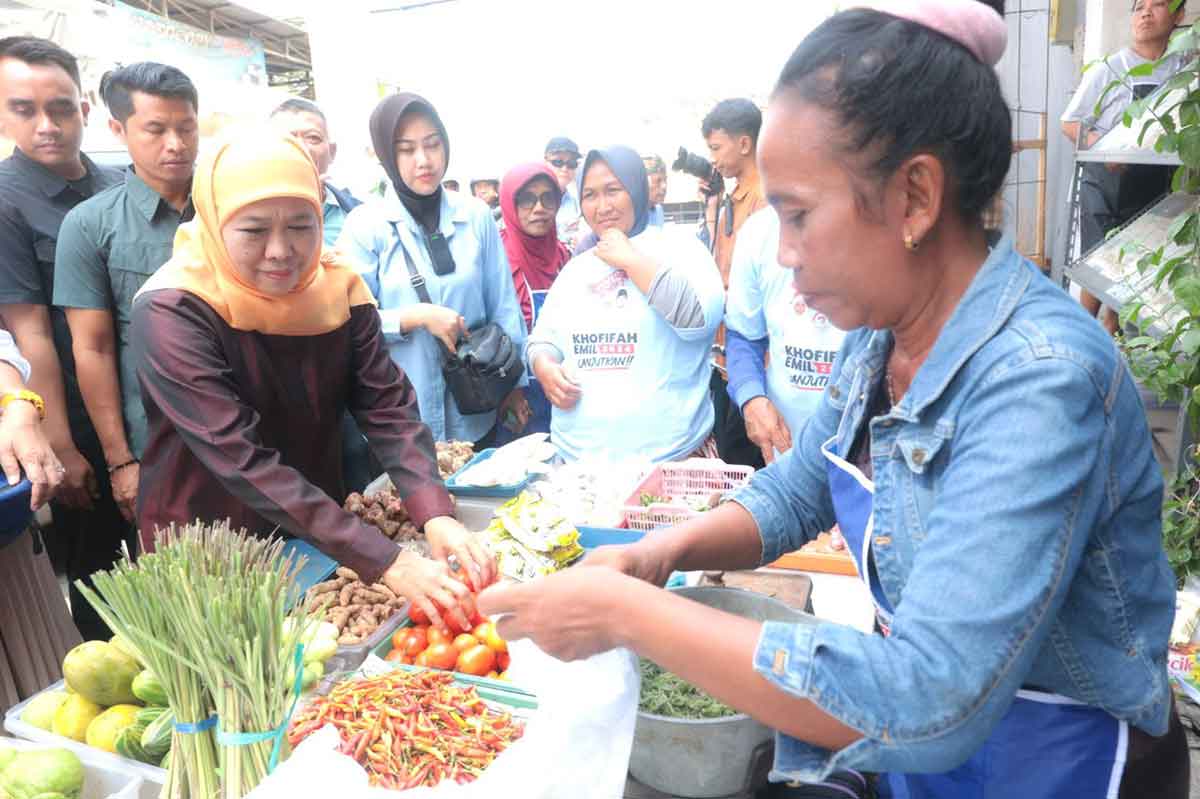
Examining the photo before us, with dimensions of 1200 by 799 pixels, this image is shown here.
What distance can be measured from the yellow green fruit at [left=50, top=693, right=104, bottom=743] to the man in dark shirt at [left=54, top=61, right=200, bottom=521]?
5.09ft

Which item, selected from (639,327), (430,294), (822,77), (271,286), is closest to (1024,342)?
(822,77)

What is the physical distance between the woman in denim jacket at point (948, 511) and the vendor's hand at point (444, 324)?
2.20 metres

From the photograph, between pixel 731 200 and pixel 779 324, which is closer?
pixel 779 324

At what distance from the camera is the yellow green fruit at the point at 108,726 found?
1311mm

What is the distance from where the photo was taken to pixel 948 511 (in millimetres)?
870

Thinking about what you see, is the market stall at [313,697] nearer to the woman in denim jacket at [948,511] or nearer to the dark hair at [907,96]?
the woman in denim jacket at [948,511]

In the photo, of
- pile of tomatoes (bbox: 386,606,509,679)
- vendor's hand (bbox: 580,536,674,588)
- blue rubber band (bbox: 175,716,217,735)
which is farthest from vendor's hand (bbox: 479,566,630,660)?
pile of tomatoes (bbox: 386,606,509,679)

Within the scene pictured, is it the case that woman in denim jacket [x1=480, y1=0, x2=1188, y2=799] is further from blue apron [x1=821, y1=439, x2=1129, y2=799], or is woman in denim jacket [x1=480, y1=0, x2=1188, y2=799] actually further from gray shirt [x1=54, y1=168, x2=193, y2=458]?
gray shirt [x1=54, y1=168, x2=193, y2=458]

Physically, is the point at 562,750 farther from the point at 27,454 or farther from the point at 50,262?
the point at 50,262

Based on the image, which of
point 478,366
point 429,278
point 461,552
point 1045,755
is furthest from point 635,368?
point 1045,755

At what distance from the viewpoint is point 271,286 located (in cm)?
200

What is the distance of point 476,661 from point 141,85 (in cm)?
226

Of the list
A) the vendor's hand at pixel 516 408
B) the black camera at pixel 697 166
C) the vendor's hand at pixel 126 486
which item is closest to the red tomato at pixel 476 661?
the vendor's hand at pixel 126 486

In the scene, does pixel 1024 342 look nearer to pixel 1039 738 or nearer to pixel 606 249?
pixel 1039 738
